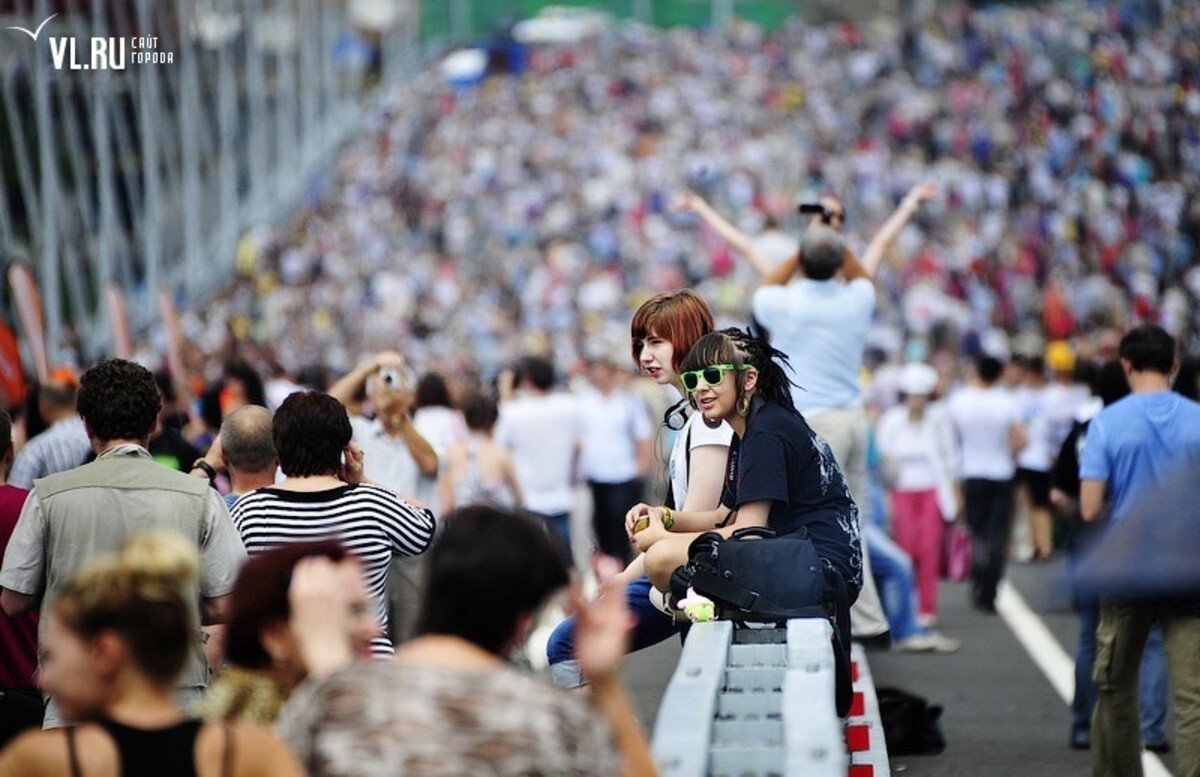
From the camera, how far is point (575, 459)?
16.2 m

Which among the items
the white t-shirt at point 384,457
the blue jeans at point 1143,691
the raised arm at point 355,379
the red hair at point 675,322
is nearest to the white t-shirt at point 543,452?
the white t-shirt at point 384,457

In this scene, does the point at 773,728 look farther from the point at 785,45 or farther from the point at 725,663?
the point at 785,45

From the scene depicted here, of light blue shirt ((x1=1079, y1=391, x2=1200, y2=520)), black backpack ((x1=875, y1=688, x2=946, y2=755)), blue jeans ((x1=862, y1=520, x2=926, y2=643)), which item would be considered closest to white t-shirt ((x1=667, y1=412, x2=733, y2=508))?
light blue shirt ((x1=1079, y1=391, x2=1200, y2=520))

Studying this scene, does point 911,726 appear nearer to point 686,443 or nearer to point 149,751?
point 686,443

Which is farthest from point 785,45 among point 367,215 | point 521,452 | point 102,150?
point 521,452

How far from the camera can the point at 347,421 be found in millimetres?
6992

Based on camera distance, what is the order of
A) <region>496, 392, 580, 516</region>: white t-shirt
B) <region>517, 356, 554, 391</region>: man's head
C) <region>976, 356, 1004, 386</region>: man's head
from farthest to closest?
1. <region>976, 356, 1004, 386</region>: man's head
2. <region>517, 356, 554, 391</region>: man's head
3. <region>496, 392, 580, 516</region>: white t-shirt

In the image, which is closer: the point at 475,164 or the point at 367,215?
the point at 367,215

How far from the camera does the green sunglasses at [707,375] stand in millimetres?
6973

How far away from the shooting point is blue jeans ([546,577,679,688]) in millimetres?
7520

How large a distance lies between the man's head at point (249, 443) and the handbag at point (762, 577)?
167cm

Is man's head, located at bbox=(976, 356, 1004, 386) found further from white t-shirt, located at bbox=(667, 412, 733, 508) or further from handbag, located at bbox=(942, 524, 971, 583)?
white t-shirt, located at bbox=(667, 412, 733, 508)

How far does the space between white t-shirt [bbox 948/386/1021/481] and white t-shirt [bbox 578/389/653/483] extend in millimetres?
2391

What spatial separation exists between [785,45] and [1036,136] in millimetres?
20919
